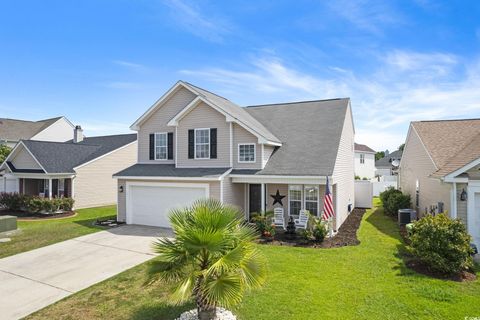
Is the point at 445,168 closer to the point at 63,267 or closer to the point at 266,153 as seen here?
the point at 266,153

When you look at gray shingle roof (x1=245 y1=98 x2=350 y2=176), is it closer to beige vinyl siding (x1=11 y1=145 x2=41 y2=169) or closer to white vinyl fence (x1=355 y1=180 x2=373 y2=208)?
white vinyl fence (x1=355 y1=180 x2=373 y2=208)

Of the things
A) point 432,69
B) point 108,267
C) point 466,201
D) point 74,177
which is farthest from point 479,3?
point 74,177

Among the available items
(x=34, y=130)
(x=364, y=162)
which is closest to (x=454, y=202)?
(x=364, y=162)

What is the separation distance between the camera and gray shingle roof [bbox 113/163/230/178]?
14.6 meters

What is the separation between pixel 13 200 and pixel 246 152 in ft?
61.6

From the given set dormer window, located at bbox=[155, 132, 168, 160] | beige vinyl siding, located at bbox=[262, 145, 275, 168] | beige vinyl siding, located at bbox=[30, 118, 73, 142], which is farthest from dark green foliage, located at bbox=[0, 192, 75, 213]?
beige vinyl siding, located at bbox=[30, 118, 73, 142]

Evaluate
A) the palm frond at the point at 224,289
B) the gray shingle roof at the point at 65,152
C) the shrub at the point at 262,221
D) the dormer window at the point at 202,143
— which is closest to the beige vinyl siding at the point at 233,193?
the shrub at the point at 262,221

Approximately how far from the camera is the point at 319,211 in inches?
544

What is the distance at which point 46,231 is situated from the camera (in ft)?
48.6

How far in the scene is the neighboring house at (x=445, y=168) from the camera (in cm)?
1036

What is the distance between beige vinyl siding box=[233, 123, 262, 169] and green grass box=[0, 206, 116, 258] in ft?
27.0

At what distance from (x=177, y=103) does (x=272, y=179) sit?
8.15 metres

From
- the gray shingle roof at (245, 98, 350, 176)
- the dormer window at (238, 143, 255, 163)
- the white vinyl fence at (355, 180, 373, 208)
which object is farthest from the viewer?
the white vinyl fence at (355, 180, 373, 208)

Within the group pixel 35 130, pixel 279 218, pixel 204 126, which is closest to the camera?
pixel 279 218
